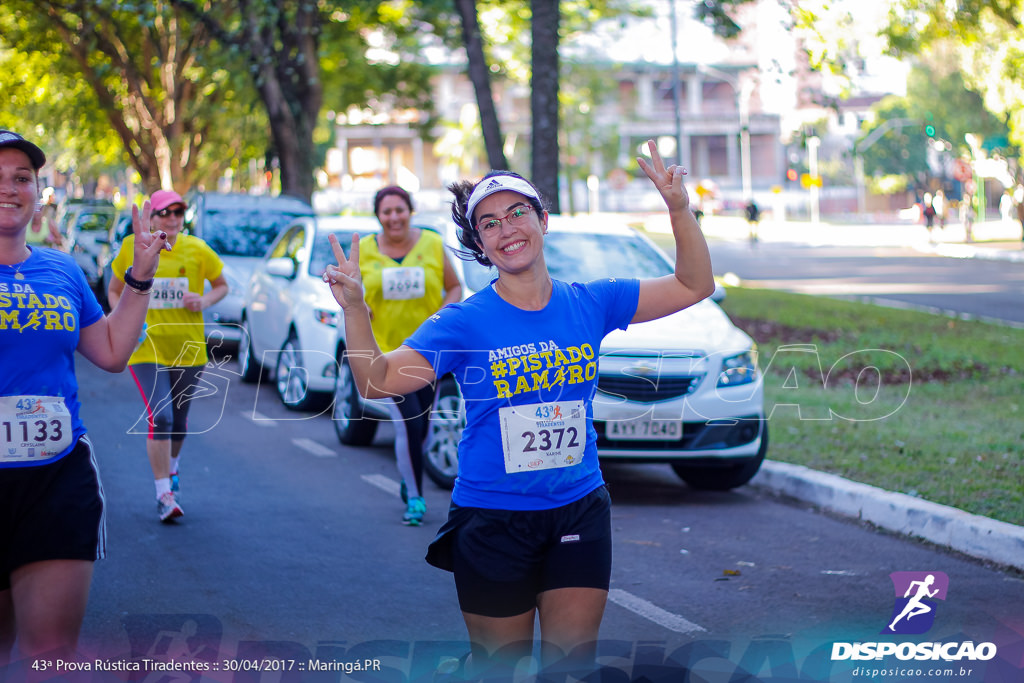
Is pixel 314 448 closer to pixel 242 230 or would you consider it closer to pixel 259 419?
pixel 259 419

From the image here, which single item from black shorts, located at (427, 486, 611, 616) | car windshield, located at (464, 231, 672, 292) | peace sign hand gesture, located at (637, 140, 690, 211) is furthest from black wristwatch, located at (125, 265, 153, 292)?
car windshield, located at (464, 231, 672, 292)

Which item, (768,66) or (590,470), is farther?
(768,66)

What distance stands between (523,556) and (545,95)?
12.9 meters

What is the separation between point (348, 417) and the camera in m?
10.5

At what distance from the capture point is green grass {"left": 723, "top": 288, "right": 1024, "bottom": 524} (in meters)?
8.47

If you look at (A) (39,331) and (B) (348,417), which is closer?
(A) (39,331)

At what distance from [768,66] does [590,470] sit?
48.5 ft

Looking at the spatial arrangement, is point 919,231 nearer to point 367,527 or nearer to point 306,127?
point 306,127

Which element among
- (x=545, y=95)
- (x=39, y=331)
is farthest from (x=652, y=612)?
(x=545, y=95)

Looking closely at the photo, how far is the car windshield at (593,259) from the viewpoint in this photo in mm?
9430

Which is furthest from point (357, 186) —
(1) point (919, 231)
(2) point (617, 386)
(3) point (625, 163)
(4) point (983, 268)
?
(2) point (617, 386)

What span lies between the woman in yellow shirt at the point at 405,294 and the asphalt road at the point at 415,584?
37 centimetres

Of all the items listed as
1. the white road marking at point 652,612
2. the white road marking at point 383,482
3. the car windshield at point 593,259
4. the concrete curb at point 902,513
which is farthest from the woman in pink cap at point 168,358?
the concrete curb at point 902,513

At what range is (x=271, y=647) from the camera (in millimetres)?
5191
